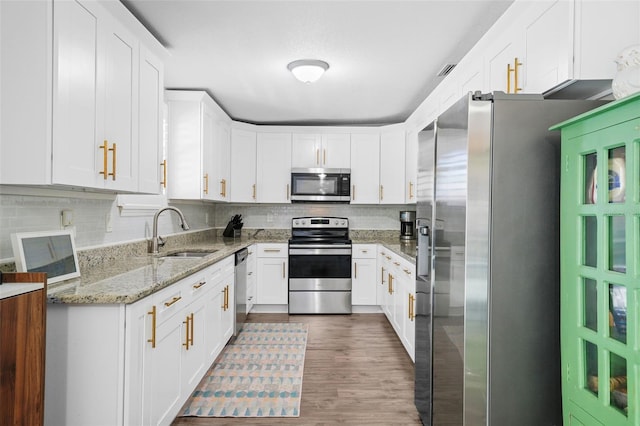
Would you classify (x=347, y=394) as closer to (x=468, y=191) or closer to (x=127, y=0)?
(x=468, y=191)

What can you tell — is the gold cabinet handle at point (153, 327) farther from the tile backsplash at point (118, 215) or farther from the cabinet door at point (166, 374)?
the tile backsplash at point (118, 215)

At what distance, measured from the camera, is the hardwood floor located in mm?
2297

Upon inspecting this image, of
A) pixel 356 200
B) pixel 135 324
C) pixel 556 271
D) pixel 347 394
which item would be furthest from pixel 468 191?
pixel 356 200

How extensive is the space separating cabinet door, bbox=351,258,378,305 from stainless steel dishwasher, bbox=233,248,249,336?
4.38 ft

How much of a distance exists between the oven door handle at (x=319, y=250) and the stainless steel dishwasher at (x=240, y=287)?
2.18ft

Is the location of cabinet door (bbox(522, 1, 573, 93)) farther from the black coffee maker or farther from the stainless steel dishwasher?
the black coffee maker

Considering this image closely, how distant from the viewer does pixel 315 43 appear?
8.80 feet

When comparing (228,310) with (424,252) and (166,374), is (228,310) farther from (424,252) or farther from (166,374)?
(424,252)

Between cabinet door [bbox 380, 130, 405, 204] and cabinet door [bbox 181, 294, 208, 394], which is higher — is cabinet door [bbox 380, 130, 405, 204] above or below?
above

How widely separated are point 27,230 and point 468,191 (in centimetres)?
203

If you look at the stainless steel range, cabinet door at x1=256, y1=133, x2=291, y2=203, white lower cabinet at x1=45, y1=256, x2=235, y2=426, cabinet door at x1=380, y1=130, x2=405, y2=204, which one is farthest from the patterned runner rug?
cabinet door at x1=380, y1=130, x2=405, y2=204

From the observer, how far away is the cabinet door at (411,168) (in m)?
4.39

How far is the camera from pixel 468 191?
5.25 feet

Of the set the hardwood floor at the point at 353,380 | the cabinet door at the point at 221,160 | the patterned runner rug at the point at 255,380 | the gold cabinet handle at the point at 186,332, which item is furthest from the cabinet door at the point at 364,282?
the gold cabinet handle at the point at 186,332
